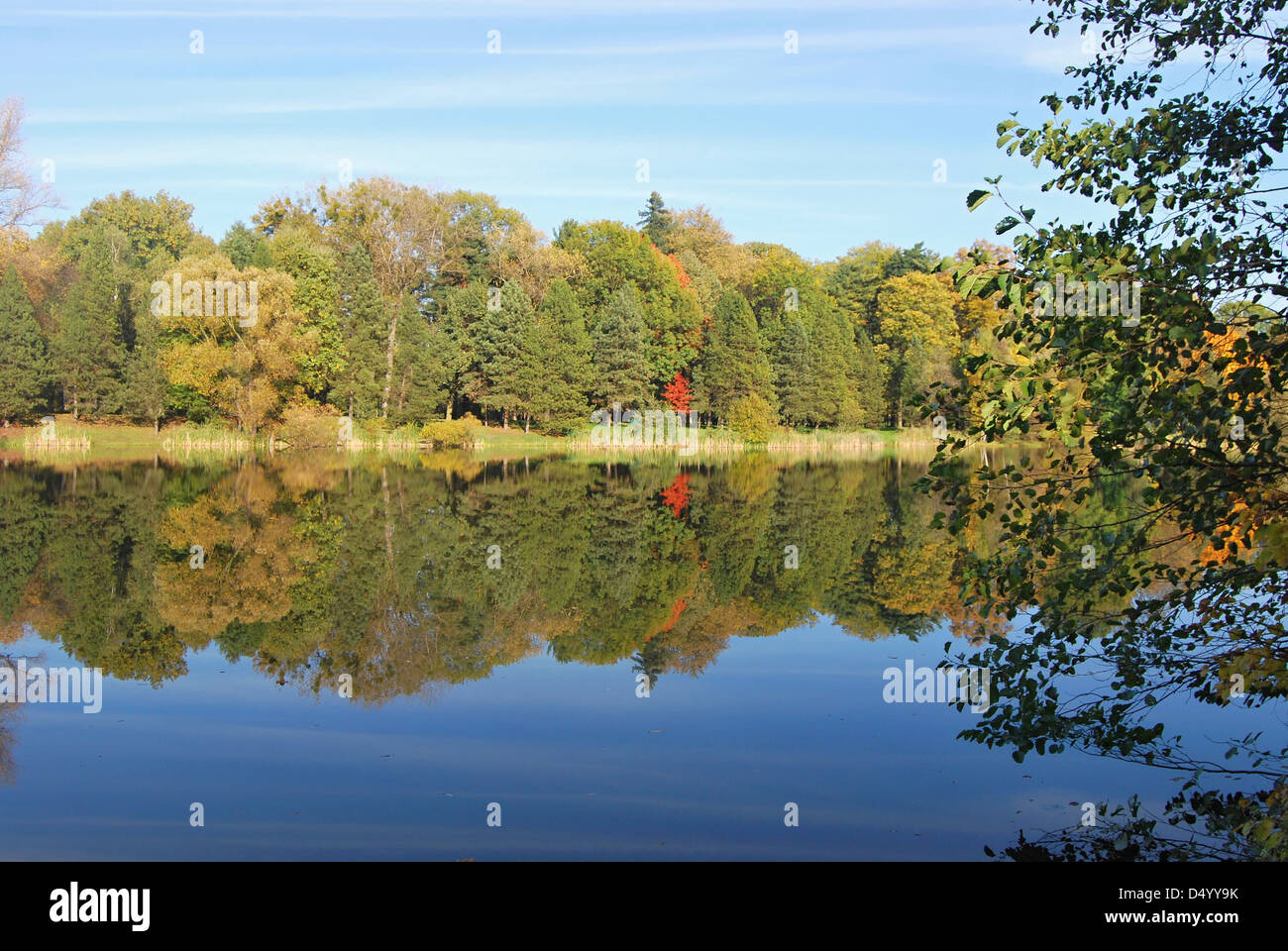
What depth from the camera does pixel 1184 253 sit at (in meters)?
5.55

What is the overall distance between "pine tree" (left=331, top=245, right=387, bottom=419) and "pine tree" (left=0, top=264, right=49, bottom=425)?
12.5m

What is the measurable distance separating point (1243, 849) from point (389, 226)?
6173 centimetres

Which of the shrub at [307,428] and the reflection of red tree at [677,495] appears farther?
the shrub at [307,428]

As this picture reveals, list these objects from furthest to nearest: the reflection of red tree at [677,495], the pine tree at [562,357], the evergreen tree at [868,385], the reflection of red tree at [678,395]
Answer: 1. the evergreen tree at [868,385]
2. the reflection of red tree at [678,395]
3. the pine tree at [562,357]
4. the reflection of red tree at [677,495]

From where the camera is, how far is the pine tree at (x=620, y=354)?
189ft

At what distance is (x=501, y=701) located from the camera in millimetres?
8539

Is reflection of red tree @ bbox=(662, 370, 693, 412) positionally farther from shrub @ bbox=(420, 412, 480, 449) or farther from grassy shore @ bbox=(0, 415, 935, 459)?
shrub @ bbox=(420, 412, 480, 449)

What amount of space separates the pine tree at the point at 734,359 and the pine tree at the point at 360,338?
1802 centimetres

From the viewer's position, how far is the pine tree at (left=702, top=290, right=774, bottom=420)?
6066 cm
